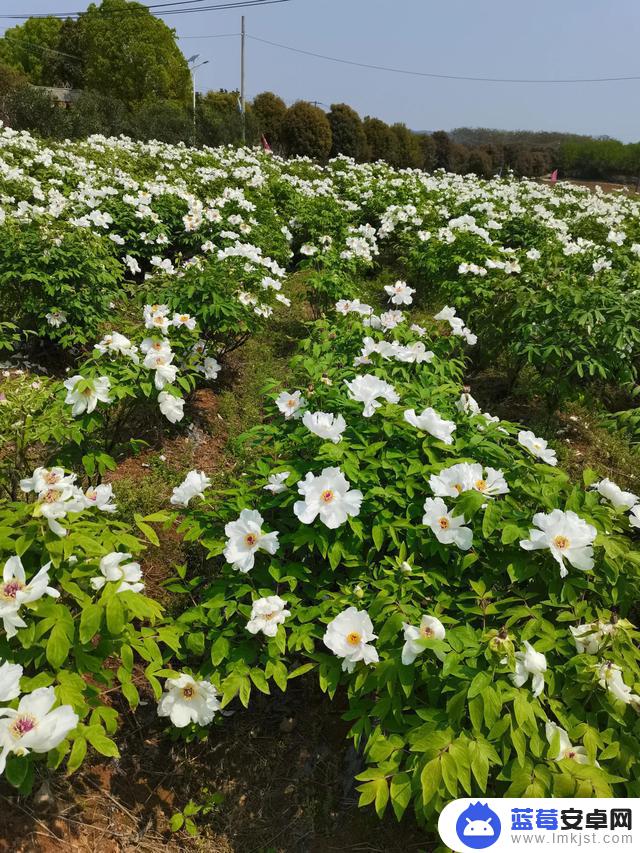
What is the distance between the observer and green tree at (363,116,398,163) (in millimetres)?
23438

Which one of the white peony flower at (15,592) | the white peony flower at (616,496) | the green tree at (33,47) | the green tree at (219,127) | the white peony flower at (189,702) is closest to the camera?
the white peony flower at (15,592)

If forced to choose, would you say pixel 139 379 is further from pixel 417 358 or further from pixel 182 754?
pixel 182 754

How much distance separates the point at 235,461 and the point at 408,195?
6697mm

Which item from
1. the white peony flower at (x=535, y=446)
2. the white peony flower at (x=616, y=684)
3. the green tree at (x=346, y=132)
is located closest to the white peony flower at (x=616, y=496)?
the white peony flower at (x=535, y=446)

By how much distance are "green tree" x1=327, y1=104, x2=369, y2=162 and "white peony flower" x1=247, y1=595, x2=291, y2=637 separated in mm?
22835

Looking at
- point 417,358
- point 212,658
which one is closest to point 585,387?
point 417,358

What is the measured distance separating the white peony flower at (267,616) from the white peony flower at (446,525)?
0.46m

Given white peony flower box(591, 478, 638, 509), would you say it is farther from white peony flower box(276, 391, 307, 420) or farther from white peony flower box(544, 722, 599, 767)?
white peony flower box(276, 391, 307, 420)

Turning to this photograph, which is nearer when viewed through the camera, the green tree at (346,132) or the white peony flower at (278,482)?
the white peony flower at (278,482)

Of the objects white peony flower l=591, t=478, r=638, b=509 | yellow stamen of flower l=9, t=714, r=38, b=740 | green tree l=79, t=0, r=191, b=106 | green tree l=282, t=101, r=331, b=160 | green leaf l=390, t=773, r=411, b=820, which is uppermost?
green tree l=79, t=0, r=191, b=106

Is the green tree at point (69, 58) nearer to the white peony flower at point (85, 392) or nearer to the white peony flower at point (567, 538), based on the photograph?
the white peony flower at point (85, 392)

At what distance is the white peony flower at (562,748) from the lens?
1.20 meters

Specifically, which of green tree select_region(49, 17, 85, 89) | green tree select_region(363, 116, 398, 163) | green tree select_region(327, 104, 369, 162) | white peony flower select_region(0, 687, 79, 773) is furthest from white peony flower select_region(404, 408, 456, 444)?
green tree select_region(49, 17, 85, 89)

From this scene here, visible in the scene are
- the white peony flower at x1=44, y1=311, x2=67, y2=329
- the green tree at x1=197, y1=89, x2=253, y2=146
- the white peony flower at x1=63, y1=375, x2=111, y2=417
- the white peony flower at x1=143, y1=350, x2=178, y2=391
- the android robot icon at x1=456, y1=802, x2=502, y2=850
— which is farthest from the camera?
the green tree at x1=197, y1=89, x2=253, y2=146
